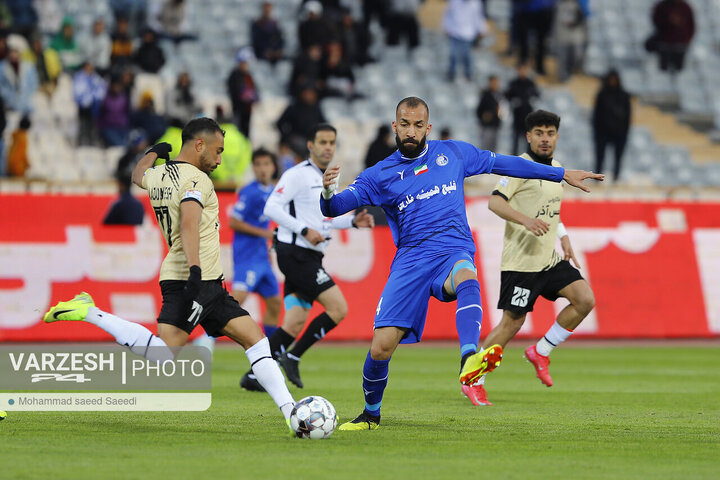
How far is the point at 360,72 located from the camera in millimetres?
26672

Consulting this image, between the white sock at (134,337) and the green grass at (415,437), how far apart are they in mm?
529

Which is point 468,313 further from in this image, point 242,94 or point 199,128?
point 242,94

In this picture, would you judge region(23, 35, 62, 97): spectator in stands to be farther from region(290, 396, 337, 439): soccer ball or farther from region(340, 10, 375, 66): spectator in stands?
region(290, 396, 337, 439): soccer ball

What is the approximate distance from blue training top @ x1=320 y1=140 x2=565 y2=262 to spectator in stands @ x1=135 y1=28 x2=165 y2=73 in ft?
50.4

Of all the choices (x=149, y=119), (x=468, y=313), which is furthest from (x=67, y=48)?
(x=468, y=313)

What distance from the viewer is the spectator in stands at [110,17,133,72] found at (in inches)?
917

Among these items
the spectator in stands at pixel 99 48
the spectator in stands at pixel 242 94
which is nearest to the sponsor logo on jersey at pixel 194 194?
the spectator in stands at pixel 242 94

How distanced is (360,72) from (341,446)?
19.2 metres

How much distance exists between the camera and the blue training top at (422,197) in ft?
29.9

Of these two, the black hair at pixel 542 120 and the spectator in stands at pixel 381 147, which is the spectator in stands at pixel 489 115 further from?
the black hair at pixel 542 120

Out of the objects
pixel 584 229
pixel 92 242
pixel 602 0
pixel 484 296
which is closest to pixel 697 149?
pixel 602 0

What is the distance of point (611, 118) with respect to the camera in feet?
80.9

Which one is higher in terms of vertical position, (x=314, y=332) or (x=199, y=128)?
(x=199, y=128)

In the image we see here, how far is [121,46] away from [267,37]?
3.31 meters
